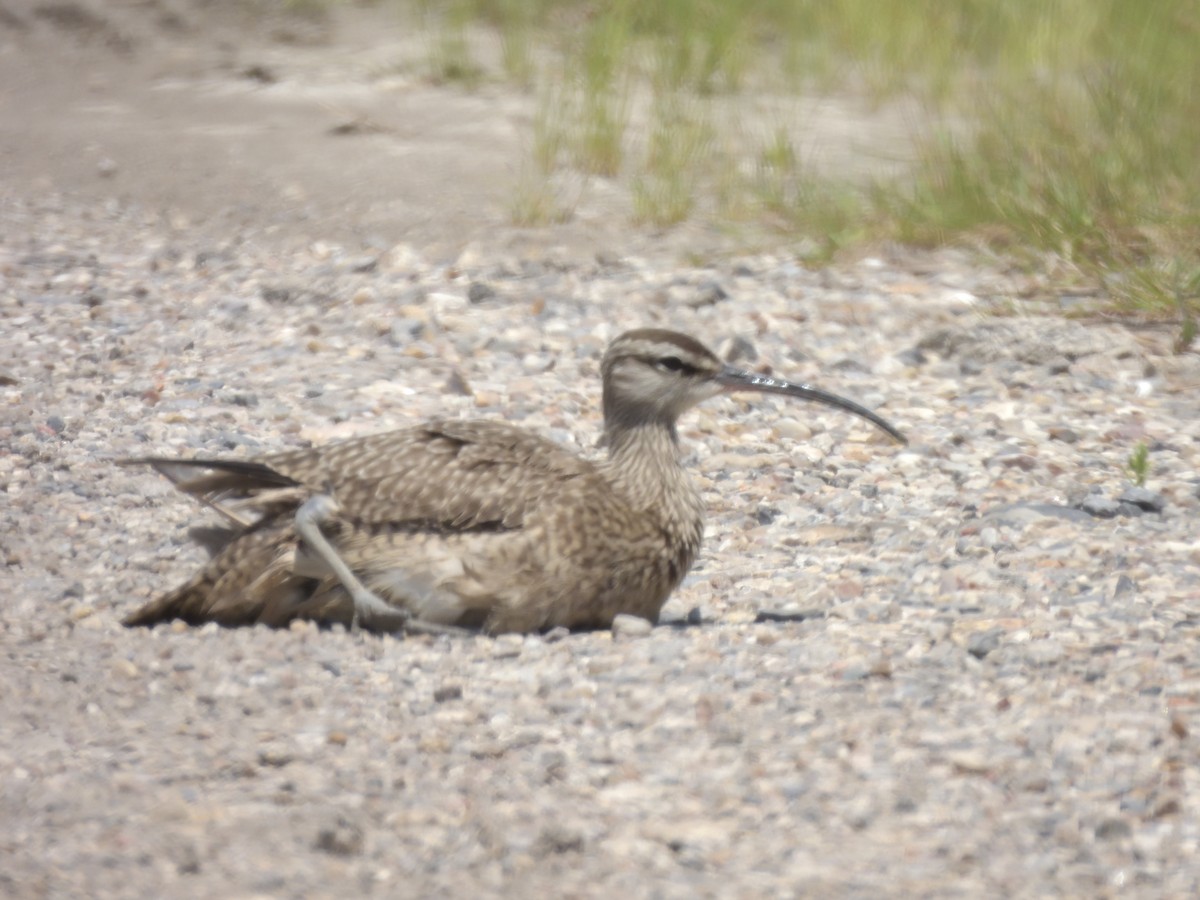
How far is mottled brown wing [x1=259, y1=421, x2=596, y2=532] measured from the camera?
16.9 ft

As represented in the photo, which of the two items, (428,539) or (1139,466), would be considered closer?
(428,539)

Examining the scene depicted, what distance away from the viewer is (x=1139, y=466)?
648cm

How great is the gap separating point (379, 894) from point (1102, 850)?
1.57 meters

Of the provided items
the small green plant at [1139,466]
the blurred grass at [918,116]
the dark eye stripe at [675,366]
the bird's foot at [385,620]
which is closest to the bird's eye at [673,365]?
the dark eye stripe at [675,366]

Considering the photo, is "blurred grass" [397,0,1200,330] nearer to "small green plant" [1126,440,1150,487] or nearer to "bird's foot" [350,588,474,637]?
"small green plant" [1126,440,1150,487]

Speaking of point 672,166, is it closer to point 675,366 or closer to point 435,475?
point 675,366

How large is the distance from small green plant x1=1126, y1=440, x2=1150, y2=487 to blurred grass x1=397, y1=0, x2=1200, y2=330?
1774 mm

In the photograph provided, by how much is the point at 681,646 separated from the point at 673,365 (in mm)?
1180

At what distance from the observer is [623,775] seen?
4117 millimetres

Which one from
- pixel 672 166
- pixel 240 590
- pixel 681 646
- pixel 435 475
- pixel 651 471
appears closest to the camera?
pixel 681 646

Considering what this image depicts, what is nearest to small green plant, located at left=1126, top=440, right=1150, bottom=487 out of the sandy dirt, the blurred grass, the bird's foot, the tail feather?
the sandy dirt

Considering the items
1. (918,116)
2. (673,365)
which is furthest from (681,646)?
(918,116)

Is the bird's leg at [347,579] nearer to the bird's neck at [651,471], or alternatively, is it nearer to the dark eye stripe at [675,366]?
the bird's neck at [651,471]

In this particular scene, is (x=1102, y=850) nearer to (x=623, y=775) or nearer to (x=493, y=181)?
(x=623, y=775)
